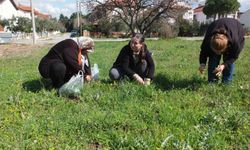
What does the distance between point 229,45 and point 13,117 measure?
3.43 meters

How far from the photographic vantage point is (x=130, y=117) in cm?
414

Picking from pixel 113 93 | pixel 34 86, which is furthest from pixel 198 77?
pixel 34 86

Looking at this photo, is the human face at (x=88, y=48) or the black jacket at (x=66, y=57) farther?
the human face at (x=88, y=48)

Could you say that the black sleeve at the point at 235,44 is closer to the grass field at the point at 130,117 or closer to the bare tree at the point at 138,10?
the grass field at the point at 130,117

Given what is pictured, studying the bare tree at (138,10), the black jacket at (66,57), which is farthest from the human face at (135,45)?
the bare tree at (138,10)

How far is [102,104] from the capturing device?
15.8 ft

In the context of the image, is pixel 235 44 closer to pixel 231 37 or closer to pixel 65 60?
pixel 231 37

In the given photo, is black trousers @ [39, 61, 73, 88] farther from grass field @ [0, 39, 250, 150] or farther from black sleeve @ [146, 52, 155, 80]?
black sleeve @ [146, 52, 155, 80]

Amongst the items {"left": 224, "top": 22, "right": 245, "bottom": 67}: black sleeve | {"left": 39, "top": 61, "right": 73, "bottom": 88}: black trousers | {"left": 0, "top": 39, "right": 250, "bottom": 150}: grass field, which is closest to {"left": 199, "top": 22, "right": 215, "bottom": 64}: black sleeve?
{"left": 224, "top": 22, "right": 245, "bottom": 67}: black sleeve

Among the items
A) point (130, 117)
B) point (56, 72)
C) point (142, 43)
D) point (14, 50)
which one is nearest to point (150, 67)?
point (142, 43)

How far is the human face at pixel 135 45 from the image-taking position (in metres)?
5.56

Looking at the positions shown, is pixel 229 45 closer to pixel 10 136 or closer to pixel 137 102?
pixel 137 102

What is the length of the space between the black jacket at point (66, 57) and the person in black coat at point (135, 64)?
83 cm

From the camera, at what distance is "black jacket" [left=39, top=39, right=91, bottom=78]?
5.46 metres
